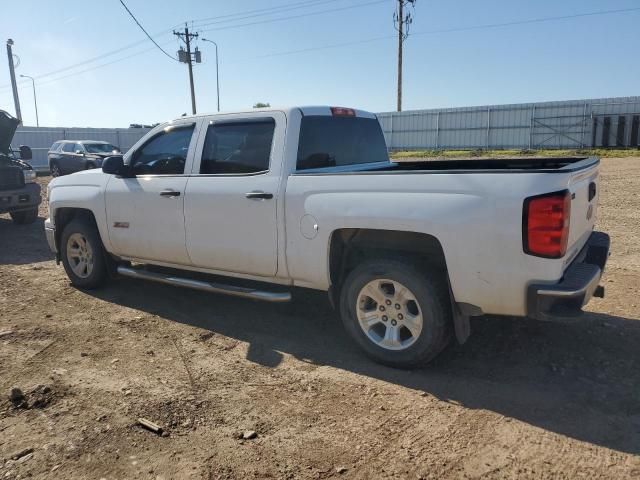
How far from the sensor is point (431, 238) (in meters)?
3.66

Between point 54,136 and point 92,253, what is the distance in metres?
30.2

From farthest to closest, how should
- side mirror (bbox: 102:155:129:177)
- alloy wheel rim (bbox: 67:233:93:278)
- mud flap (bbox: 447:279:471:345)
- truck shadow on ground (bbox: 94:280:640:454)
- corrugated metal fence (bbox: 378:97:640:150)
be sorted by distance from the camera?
corrugated metal fence (bbox: 378:97:640:150), alloy wheel rim (bbox: 67:233:93:278), side mirror (bbox: 102:155:129:177), mud flap (bbox: 447:279:471:345), truck shadow on ground (bbox: 94:280:640:454)

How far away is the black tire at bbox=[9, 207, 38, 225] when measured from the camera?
11180 millimetres

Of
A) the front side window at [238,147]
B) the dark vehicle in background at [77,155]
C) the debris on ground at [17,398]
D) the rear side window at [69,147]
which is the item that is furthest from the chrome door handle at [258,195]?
the rear side window at [69,147]

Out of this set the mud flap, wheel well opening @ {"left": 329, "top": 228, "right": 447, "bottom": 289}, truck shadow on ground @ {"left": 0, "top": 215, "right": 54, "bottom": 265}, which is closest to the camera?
the mud flap

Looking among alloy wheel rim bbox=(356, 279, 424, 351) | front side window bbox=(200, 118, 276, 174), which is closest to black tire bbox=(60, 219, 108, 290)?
front side window bbox=(200, 118, 276, 174)

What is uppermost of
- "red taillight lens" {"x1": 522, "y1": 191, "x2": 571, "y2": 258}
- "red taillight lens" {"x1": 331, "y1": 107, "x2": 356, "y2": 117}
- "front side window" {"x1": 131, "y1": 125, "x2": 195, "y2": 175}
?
"red taillight lens" {"x1": 331, "y1": 107, "x2": 356, "y2": 117}

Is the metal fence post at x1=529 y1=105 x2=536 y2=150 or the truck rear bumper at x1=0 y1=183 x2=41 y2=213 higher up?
the metal fence post at x1=529 y1=105 x2=536 y2=150

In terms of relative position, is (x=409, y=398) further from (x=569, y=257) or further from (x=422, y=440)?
(x=569, y=257)

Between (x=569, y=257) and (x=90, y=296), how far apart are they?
492cm

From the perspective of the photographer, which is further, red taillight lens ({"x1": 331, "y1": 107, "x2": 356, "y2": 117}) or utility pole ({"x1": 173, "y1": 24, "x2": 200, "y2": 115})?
utility pole ({"x1": 173, "y1": 24, "x2": 200, "y2": 115})

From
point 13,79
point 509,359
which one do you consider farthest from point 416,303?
point 13,79

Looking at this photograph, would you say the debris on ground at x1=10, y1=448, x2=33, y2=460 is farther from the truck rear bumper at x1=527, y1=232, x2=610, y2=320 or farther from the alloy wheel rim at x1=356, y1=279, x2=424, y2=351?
the truck rear bumper at x1=527, y1=232, x2=610, y2=320

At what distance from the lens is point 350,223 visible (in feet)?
12.7
